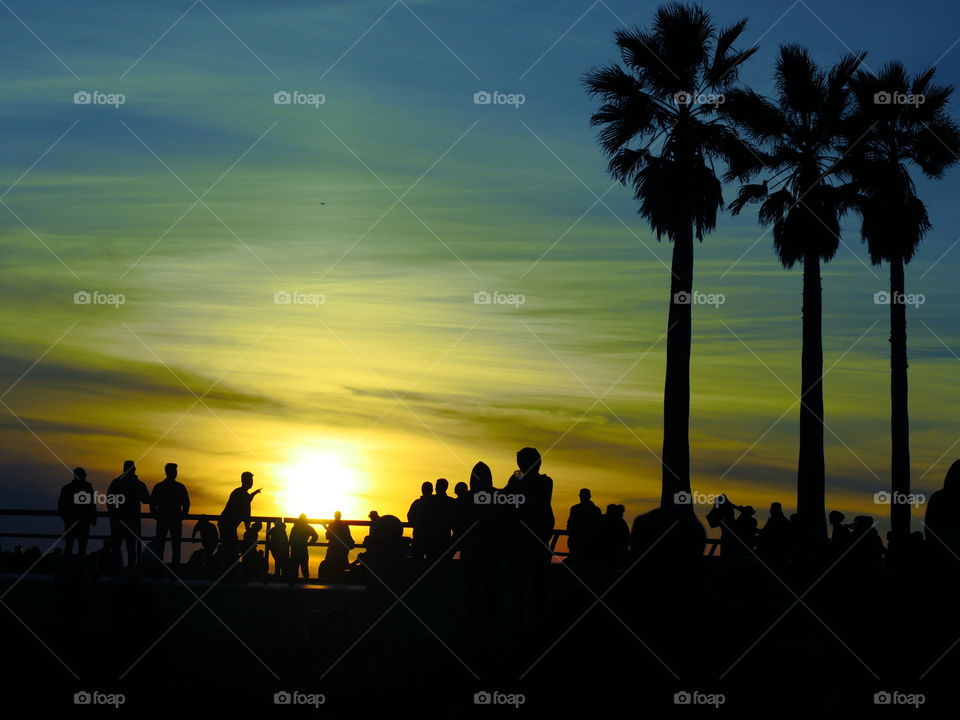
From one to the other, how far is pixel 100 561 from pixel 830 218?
20.9 m

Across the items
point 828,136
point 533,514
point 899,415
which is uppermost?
point 828,136

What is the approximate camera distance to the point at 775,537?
72.8ft

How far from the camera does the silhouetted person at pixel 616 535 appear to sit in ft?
59.8

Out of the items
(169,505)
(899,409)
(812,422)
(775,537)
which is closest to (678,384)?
(812,422)

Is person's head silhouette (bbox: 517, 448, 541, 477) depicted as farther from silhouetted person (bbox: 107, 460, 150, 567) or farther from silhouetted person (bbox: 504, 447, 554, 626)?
silhouetted person (bbox: 107, 460, 150, 567)

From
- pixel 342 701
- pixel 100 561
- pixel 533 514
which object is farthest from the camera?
pixel 100 561

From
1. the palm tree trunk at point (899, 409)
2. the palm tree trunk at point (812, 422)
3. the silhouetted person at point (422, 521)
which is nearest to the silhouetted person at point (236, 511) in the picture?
the silhouetted person at point (422, 521)

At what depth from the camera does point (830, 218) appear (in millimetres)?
33031

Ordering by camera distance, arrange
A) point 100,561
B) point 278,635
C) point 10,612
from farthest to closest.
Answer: point 100,561
point 10,612
point 278,635

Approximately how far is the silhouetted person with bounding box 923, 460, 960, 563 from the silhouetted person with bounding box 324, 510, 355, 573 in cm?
922

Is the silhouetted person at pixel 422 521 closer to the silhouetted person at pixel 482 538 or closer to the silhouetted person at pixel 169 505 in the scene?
the silhouetted person at pixel 482 538

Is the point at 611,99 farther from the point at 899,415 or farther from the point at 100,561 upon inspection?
the point at 100,561

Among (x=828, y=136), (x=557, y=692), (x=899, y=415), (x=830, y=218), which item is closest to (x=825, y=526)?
(x=899, y=415)

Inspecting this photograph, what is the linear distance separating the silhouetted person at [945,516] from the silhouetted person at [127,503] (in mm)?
12135
